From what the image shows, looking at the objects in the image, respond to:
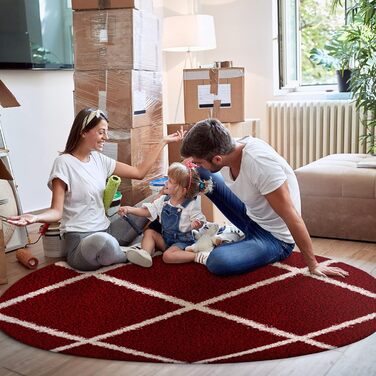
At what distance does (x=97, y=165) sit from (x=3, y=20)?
131 cm

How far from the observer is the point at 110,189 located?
2.82 metres

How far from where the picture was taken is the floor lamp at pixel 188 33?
4.20 metres

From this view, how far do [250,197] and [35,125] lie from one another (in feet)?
6.53

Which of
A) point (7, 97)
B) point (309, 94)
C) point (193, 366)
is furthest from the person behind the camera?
point (309, 94)

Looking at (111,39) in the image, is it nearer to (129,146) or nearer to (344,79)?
(129,146)

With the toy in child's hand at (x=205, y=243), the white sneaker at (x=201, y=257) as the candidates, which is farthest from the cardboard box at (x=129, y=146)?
the white sneaker at (x=201, y=257)

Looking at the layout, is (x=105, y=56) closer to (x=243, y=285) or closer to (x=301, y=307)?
(x=243, y=285)

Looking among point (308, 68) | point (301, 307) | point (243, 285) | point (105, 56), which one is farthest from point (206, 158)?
point (308, 68)

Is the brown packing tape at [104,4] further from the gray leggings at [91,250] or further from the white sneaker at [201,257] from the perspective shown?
the white sneaker at [201,257]

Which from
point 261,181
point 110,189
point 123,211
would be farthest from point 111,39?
point 261,181

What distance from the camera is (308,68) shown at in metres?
4.98

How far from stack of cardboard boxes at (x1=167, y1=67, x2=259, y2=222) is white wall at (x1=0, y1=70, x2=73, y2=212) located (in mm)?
1060

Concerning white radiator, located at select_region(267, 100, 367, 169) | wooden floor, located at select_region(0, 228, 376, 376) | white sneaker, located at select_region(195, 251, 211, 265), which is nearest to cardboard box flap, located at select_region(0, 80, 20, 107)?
white sneaker, located at select_region(195, 251, 211, 265)

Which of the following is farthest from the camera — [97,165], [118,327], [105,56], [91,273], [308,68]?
[308,68]
